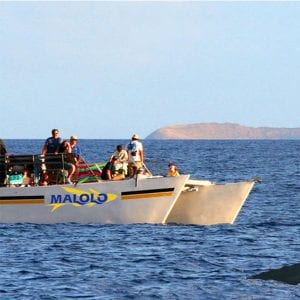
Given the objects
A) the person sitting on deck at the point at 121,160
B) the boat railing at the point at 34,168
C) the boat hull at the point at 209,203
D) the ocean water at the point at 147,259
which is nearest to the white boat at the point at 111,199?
the boat hull at the point at 209,203

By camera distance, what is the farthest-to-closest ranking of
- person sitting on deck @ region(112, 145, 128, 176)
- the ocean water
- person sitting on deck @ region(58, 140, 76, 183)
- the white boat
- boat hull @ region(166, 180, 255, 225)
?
boat hull @ region(166, 180, 255, 225), person sitting on deck @ region(112, 145, 128, 176), person sitting on deck @ region(58, 140, 76, 183), the white boat, the ocean water

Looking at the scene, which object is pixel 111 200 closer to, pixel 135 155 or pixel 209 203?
pixel 135 155

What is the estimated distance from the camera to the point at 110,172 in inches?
1197

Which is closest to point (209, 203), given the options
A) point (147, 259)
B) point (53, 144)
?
point (53, 144)

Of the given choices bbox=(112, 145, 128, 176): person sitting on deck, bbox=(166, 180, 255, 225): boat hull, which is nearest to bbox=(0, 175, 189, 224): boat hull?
bbox=(112, 145, 128, 176): person sitting on deck

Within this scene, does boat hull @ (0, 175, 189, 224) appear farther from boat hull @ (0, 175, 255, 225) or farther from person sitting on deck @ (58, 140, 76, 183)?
person sitting on deck @ (58, 140, 76, 183)

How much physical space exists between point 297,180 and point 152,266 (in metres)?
42.2

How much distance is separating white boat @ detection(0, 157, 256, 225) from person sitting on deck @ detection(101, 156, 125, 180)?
0.51m

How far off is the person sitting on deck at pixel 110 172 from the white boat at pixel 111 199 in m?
0.51

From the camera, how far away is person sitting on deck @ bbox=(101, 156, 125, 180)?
30234 mm

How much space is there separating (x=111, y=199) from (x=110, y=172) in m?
0.93

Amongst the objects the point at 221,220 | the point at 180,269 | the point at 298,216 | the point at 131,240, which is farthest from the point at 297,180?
the point at 180,269

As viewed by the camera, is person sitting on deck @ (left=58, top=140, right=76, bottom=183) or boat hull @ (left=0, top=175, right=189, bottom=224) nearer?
boat hull @ (left=0, top=175, right=189, bottom=224)

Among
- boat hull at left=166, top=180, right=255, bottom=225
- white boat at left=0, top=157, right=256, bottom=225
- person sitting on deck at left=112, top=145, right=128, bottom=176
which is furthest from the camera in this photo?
boat hull at left=166, top=180, right=255, bottom=225
